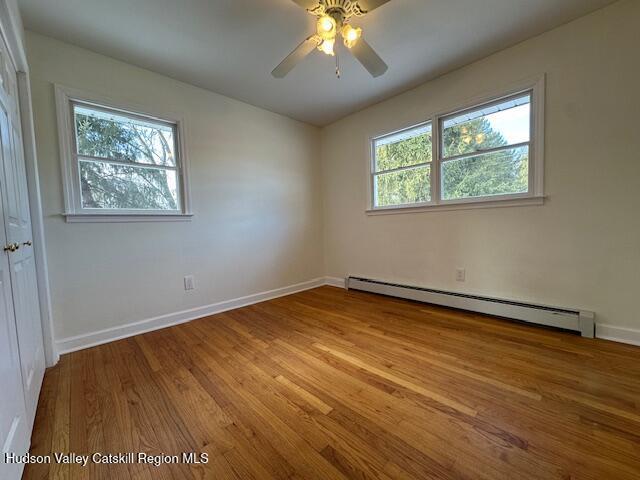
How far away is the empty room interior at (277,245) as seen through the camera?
1.16 metres

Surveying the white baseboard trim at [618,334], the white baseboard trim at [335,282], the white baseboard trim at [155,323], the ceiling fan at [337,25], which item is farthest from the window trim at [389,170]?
the white baseboard trim at [155,323]

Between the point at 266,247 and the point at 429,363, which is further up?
the point at 266,247

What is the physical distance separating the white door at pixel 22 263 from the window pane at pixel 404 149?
3.28 metres

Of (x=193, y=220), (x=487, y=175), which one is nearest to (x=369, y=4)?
(x=487, y=175)

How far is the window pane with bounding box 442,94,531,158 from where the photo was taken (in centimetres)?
236

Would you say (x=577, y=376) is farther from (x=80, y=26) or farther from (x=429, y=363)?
(x=80, y=26)

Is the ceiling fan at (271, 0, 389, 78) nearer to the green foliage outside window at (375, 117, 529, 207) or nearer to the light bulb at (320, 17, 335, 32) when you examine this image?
the light bulb at (320, 17, 335, 32)

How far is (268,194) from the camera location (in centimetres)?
344

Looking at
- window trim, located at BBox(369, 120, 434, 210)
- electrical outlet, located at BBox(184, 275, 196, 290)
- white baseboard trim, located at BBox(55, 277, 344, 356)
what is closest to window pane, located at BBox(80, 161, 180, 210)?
electrical outlet, located at BBox(184, 275, 196, 290)

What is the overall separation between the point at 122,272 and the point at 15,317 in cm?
125

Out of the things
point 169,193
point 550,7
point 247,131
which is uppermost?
point 550,7

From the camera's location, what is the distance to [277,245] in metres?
3.57

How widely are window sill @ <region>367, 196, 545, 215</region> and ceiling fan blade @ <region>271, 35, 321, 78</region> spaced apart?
2.00 metres

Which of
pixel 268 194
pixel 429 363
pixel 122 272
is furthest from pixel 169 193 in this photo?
pixel 429 363
